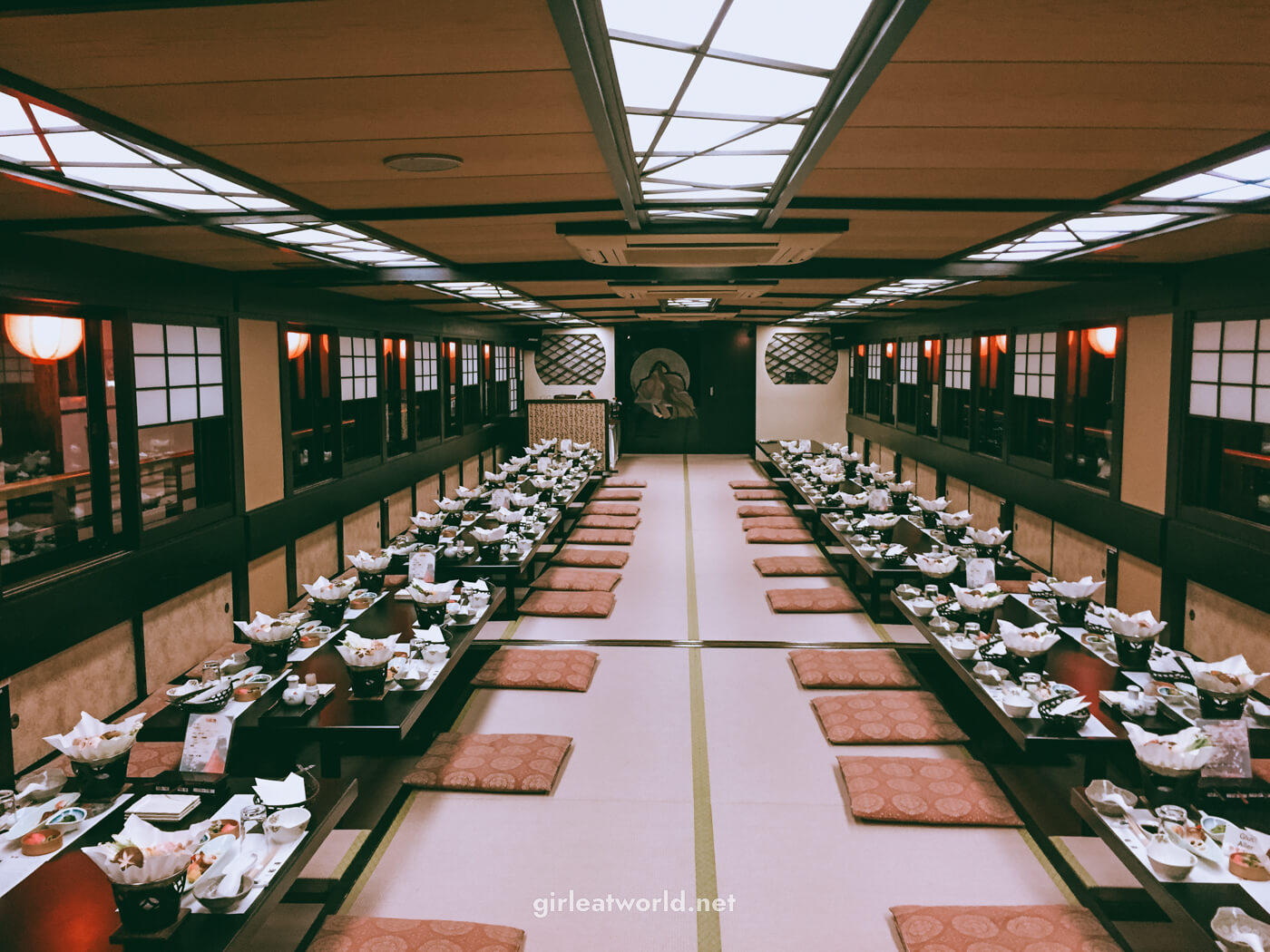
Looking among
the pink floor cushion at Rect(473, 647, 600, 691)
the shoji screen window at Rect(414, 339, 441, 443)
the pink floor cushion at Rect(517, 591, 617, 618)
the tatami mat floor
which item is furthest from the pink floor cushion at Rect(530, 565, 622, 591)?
the shoji screen window at Rect(414, 339, 441, 443)

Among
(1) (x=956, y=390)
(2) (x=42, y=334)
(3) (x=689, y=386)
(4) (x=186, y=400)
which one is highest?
(2) (x=42, y=334)

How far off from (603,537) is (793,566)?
2.52 metres

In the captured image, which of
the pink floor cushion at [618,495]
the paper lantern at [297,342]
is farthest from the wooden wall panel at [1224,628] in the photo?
the paper lantern at [297,342]

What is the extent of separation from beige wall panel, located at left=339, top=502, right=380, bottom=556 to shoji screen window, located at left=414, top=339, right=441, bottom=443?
181cm

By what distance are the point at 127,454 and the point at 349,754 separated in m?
2.47

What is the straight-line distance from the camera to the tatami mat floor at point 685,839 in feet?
10.0

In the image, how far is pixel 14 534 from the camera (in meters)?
5.45

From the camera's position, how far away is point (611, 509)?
1159 centimetres

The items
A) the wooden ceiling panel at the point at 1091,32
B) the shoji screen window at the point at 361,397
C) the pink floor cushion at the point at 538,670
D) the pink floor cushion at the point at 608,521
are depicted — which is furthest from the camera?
the pink floor cushion at the point at 608,521

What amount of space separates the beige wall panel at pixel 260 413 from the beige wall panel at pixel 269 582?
19.9 inches

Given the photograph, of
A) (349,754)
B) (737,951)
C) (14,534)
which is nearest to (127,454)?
(14,534)

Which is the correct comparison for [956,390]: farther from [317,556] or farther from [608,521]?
[317,556]

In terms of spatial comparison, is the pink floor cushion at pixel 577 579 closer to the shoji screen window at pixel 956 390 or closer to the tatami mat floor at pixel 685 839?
the tatami mat floor at pixel 685 839

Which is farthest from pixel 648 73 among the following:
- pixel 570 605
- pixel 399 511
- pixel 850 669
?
pixel 399 511
